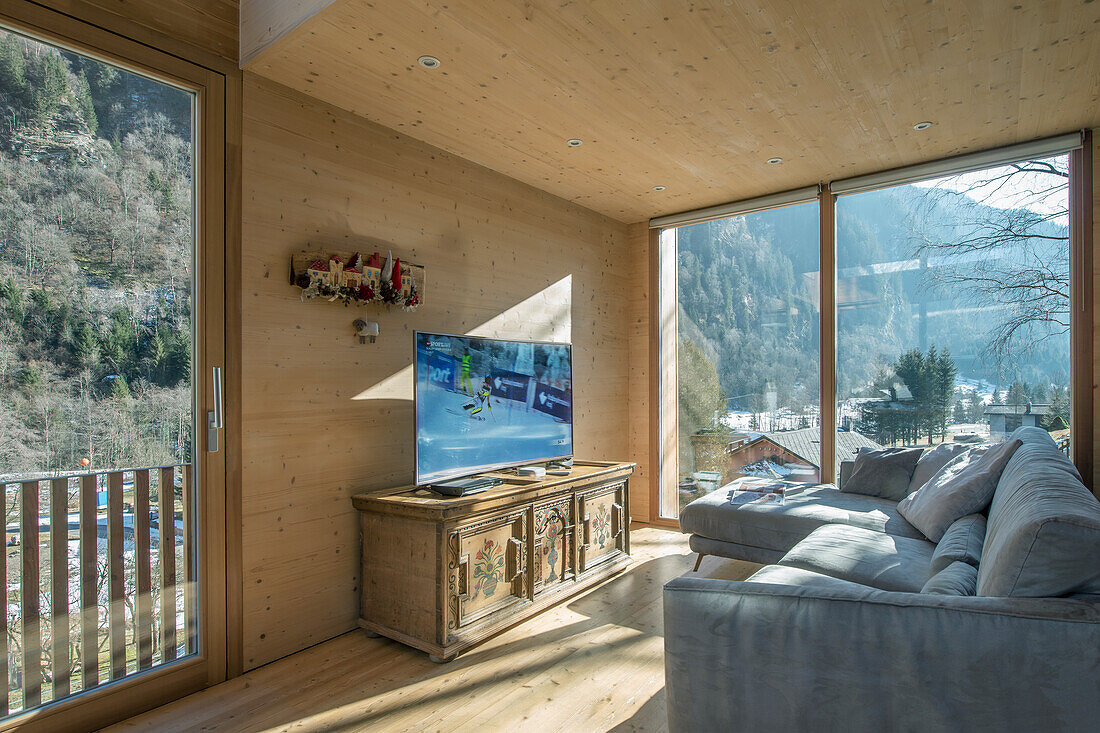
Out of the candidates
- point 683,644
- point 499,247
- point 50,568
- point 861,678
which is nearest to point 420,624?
point 50,568

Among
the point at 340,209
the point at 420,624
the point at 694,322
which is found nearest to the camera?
the point at 420,624

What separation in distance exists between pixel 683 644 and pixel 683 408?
3611mm

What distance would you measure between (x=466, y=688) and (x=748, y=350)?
10.6ft

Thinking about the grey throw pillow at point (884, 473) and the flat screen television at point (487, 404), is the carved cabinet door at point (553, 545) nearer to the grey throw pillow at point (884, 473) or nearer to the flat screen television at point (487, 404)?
the flat screen television at point (487, 404)

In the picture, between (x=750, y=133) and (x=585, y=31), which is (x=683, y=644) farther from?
(x=750, y=133)

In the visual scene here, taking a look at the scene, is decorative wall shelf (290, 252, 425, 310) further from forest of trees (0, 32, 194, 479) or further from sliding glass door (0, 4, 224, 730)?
forest of trees (0, 32, 194, 479)

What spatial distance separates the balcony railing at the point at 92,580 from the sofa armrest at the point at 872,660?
198 centimetres

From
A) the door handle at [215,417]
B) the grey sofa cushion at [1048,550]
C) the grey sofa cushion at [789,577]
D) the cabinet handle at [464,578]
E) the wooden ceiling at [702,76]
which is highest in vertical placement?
the wooden ceiling at [702,76]

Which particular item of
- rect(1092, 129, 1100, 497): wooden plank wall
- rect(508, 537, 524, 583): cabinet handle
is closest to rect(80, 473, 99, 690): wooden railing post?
rect(508, 537, 524, 583): cabinet handle

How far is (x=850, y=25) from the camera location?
2.38 metres

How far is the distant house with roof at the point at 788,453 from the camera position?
4.23 meters

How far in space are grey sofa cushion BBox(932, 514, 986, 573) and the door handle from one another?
2.71 meters

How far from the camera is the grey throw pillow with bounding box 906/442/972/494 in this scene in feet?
11.3

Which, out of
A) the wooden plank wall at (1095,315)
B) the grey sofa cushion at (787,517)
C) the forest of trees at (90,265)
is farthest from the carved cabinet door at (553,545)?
the wooden plank wall at (1095,315)
